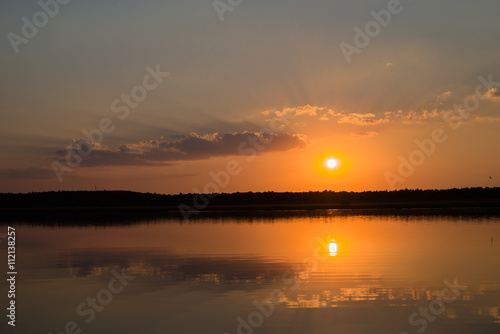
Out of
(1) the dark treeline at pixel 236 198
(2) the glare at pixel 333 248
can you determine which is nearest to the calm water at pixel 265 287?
(2) the glare at pixel 333 248

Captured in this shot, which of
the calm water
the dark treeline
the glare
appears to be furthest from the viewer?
the dark treeline

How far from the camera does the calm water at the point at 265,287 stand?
13.3 metres

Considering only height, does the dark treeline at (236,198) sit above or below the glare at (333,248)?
above

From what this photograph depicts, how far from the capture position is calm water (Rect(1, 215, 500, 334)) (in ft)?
43.6

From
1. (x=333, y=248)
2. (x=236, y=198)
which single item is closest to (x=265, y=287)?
(x=333, y=248)

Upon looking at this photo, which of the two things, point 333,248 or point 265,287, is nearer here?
point 265,287

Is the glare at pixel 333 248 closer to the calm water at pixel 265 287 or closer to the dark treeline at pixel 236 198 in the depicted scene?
the calm water at pixel 265 287

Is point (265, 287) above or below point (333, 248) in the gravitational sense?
below

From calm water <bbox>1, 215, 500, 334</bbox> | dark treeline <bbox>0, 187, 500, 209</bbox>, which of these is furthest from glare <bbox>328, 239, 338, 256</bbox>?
dark treeline <bbox>0, 187, 500, 209</bbox>

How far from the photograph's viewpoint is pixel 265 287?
1767cm

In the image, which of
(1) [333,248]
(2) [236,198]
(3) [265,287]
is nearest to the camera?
(3) [265,287]

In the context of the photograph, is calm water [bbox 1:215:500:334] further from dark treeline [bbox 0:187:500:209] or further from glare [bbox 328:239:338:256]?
dark treeline [bbox 0:187:500:209]

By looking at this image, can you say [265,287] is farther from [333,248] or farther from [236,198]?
[236,198]

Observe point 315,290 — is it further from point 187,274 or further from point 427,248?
point 427,248
